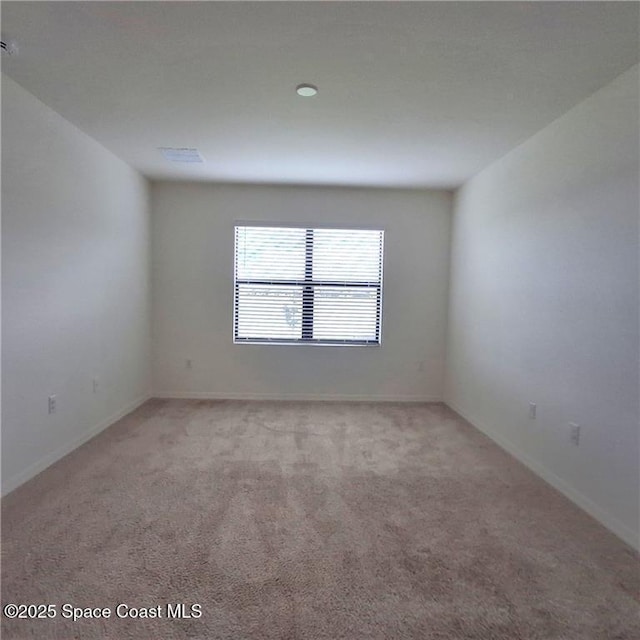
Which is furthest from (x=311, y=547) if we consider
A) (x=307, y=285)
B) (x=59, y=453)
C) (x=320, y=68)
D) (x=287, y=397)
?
(x=307, y=285)

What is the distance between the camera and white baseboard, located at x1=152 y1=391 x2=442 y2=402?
4520mm

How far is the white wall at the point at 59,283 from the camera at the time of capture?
7.68ft

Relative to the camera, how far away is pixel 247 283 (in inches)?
178

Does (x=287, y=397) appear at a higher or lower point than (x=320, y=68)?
lower

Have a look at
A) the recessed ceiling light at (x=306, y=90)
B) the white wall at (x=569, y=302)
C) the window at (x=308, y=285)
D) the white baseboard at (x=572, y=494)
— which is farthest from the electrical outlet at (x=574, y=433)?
the recessed ceiling light at (x=306, y=90)

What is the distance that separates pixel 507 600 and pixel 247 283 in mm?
3742

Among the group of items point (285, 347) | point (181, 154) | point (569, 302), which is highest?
point (181, 154)

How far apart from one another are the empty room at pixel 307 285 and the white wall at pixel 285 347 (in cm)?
4

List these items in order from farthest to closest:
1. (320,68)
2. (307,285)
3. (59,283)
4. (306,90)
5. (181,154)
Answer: (307,285)
(181,154)
(59,283)
(306,90)
(320,68)

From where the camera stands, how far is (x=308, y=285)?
4.53 metres

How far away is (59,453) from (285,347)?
2396mm

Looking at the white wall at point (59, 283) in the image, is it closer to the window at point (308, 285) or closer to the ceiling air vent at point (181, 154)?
the ceiling air vent at point (181, 154)

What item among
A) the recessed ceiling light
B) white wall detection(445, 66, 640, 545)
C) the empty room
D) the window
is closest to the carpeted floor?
the empty room

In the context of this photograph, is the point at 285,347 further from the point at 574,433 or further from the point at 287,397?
the point at 574,433
